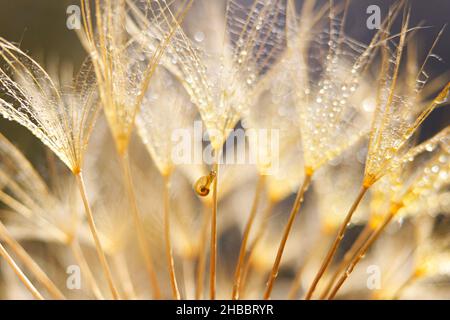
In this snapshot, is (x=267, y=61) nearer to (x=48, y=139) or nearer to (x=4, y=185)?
(x=48, y=139)

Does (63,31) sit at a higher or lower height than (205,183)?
higher

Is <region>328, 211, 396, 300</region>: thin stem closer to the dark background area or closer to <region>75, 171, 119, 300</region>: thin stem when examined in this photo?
<region>75, 171, 119, 300</region>: thin stem

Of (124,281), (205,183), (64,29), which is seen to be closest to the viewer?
(205,183)

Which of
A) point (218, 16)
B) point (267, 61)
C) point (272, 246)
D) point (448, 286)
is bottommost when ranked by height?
point (448, 286)

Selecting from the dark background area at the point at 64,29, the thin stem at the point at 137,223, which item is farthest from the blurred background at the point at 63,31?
the thin stem at the point at 137,223

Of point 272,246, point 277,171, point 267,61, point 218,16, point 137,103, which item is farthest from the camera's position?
point 272,246

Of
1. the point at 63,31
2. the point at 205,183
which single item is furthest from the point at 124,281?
the point at 63,31

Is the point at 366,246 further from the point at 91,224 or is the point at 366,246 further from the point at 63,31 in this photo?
the point at 63,31
